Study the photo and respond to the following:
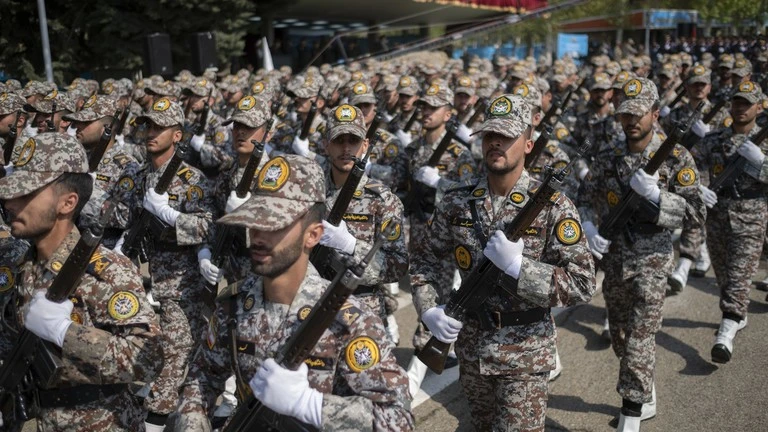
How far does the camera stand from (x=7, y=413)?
3.29 metres

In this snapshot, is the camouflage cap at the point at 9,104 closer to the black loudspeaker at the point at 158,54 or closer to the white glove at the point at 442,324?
the black loudspeaker at the point at 158,54

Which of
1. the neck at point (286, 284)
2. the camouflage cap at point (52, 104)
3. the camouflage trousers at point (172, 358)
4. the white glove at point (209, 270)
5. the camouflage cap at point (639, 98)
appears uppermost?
the neck at point (286, 284)

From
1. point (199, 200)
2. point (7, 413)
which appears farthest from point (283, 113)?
point (7, 413)

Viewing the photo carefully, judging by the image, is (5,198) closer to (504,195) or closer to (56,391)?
(56,391)

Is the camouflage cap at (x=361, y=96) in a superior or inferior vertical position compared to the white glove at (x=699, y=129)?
superior

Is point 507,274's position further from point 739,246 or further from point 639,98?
point 739,246

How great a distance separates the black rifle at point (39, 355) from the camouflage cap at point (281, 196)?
607 millimetres

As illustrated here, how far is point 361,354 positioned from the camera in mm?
2615

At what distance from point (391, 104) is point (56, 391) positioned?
373 inches

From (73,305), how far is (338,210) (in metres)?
1.88

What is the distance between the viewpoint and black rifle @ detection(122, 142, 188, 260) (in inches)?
208

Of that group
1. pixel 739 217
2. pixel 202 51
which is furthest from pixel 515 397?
pixel 202 51

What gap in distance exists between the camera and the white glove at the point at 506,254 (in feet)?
12.0

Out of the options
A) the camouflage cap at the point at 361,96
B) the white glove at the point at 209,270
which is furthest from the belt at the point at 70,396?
the camouflage cap at the point at 361,96
